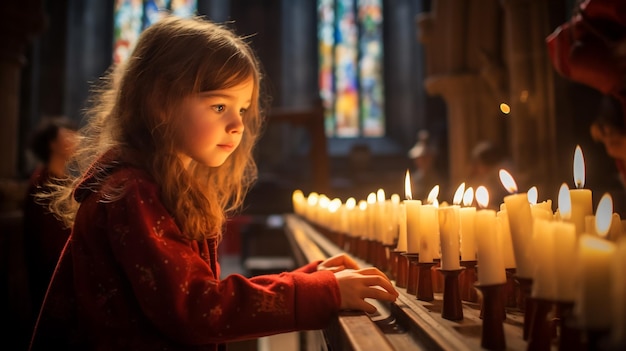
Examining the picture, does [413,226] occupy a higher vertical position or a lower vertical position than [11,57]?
lower

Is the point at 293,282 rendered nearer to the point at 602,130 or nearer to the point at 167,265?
the point at 167,265

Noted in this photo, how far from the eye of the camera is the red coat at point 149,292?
88cm

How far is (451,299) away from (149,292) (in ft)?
A: 1.84

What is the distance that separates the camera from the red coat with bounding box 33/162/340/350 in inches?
34.6

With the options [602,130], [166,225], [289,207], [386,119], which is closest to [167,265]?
[166,225]

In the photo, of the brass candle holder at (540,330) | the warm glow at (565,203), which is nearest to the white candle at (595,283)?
the brass candle holder at (540,330)

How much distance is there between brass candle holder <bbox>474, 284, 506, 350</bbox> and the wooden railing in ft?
0.06

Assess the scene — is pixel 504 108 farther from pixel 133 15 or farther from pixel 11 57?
pixel 133 15

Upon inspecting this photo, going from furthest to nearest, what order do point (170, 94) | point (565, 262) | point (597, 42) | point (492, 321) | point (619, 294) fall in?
point (597, 42), point (170, 94), point (492, 321), point (565, 262), point (619, 294)

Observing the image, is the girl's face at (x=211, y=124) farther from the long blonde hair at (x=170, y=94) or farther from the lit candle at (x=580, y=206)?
the lit candle at (x=580, y=206)

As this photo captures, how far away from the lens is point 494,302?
2.40 ft

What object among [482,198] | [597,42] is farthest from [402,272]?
[597,42]

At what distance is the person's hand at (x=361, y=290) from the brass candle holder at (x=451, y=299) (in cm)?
13

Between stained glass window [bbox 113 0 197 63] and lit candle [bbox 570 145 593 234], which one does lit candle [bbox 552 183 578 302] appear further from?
stained glass window [bbox 113 0 197 63]
